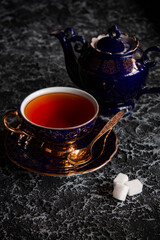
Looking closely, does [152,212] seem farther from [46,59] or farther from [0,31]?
[0,31]

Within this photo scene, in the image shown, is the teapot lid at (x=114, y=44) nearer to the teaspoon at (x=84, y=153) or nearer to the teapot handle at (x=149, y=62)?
the teapot handle at (x=149, y=62)

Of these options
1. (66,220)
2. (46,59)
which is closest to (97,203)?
(66,220)

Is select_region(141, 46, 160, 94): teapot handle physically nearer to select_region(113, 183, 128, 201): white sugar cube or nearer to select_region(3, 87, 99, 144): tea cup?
select_region(3, 87, 99, 144): tea cup

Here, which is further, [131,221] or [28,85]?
[28,85]

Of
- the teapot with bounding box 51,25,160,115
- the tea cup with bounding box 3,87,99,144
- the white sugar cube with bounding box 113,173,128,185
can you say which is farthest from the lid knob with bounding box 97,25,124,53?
the white sugar cube with bounding box 113,173,128,185

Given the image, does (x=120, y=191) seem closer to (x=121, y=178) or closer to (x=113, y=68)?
(x=121, y=178)
